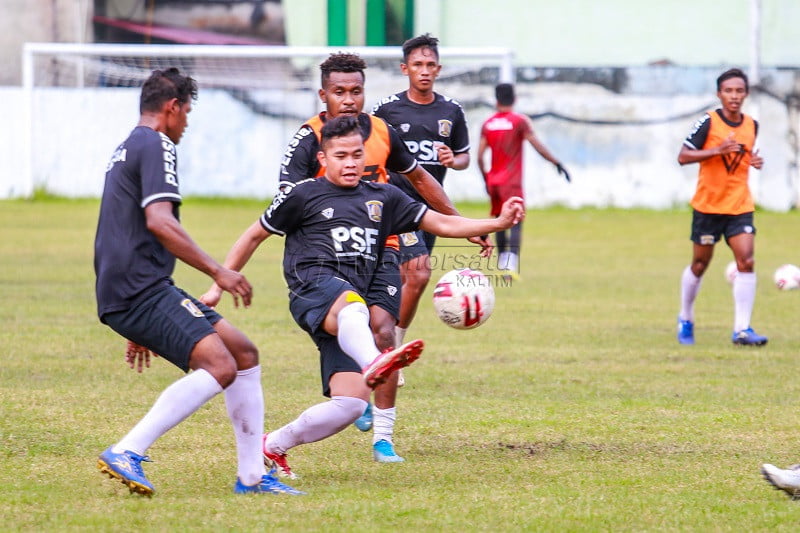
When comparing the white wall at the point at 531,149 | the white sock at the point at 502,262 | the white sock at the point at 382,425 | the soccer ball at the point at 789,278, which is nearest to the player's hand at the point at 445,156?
the white sock at the point at 382,425

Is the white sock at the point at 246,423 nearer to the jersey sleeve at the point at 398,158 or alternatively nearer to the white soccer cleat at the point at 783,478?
the jersey sleeve at the point at 398,158

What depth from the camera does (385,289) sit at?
6.39 meters

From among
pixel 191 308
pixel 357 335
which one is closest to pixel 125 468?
pixel 191 308

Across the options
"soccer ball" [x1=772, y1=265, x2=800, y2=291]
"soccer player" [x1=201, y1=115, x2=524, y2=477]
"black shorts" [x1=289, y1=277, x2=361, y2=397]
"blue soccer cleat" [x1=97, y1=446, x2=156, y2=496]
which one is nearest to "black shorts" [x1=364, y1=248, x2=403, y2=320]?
"soccer player" [x1=201, y1=115, x2=524, y2=477]

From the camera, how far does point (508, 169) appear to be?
16.5 metres

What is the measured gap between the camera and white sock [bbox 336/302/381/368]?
548 centimetres

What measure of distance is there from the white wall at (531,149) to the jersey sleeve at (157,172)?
878 inches

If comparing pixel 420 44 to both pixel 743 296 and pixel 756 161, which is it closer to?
pixel 756 161

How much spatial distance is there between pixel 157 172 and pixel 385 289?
1.58 meters

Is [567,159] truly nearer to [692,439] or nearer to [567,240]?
[567,240]

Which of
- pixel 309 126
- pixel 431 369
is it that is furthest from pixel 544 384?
pixel 309 126

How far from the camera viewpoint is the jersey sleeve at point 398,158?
6.82 m

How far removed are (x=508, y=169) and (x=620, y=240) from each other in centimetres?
585

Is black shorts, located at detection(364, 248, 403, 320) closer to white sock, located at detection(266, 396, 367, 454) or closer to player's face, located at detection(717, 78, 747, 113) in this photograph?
white sock, located at detection(266, 396, 367, 454)
